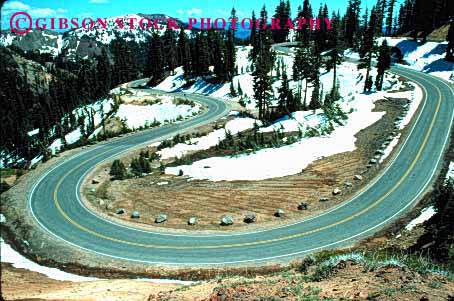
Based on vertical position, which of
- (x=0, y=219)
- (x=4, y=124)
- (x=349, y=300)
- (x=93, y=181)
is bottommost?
(x=93, y=181)

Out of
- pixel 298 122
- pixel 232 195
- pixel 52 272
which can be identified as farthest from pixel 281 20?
pixel 52 272

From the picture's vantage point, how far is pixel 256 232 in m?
29.3

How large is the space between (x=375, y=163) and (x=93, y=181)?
31.6 m

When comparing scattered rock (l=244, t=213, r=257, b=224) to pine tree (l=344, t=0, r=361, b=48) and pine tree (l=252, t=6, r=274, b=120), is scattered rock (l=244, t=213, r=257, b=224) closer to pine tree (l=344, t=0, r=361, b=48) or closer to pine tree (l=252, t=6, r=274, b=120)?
pine tree (l=252, t=6, r=274, b=120)

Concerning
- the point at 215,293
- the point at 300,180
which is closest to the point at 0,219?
the point at 215,293

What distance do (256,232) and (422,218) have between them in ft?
42.1

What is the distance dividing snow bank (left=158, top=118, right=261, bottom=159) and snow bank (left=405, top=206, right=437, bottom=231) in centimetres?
3042

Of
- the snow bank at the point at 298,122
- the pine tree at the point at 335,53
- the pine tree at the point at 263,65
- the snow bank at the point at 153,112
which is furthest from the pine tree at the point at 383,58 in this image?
the snow bank at the point at 153,112

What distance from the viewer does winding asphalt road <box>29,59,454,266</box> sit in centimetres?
2661

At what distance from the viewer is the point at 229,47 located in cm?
10681

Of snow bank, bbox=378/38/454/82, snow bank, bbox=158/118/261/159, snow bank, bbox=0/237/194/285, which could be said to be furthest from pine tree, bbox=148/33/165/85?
snow bank, bbox=0/237/194/285

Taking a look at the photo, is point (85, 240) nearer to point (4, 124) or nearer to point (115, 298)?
point (115, 298)

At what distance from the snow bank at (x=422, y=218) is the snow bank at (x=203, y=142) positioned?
3042 centimetres

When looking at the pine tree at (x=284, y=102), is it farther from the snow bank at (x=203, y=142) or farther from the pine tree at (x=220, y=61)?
the pine tree at (x=220, y=61)
